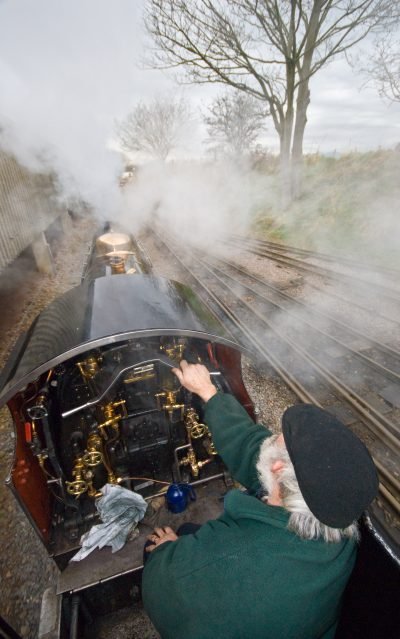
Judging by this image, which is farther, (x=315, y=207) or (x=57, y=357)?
(x=315, y=207)

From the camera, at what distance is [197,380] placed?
2.39m

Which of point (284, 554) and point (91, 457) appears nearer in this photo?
point (284, 554)

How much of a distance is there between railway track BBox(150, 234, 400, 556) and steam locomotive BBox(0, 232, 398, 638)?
6.28 ft

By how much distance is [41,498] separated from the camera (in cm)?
258

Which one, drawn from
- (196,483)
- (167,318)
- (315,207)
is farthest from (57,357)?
(315,207)

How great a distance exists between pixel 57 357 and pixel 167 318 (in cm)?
94

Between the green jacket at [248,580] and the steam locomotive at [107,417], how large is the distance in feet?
4.31

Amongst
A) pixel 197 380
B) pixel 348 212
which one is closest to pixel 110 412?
pixel 197 380

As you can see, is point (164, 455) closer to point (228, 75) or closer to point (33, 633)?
point (33, 633)

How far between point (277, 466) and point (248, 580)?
1.63 feet

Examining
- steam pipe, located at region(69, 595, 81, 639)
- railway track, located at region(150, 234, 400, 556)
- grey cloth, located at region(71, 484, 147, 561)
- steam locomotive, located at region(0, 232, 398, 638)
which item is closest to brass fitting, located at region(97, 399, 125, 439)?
steam locomotive, located at region(0, 232, 398, 638)

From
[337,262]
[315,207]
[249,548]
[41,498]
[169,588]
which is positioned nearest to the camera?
[249,548]

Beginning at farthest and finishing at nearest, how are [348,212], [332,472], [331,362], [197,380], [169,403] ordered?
[348,212] < [331,362] < [169,403] < [197,380] < [332,472]

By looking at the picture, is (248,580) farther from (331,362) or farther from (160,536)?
(331,362)
